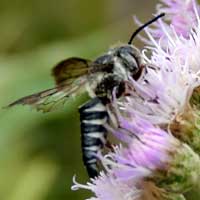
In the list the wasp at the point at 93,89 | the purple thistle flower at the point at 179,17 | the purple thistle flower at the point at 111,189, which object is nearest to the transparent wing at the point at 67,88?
the wasp at the point at 93,89

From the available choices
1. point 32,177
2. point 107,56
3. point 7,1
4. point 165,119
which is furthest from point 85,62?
point 7,1

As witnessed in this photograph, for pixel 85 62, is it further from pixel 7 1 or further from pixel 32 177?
pixel 7 1

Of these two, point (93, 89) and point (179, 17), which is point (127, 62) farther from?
point (179, 17)

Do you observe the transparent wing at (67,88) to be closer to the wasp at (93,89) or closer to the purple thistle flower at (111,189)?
the wasp at (93,89)

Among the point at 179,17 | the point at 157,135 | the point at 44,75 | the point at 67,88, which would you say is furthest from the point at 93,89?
the point at 44,75

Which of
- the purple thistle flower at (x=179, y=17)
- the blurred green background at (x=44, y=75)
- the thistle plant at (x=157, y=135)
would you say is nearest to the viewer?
the thistle plant at (x=157, y=135)

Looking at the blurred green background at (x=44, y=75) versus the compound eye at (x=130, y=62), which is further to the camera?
the blurred green background at (x=44, y=75)

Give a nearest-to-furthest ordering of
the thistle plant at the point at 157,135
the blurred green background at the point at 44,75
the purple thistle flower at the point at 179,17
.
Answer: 1. the thistle plant at the point at 157,135
2. the purple thistle flower at the point at 179,17
3. the blurred green background at the point at 44,75
